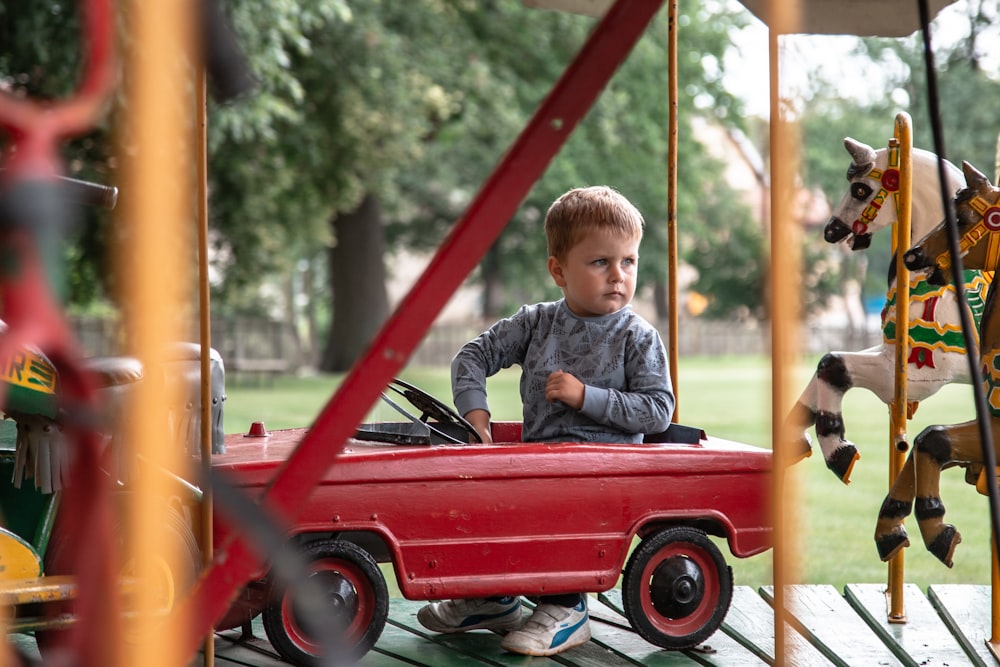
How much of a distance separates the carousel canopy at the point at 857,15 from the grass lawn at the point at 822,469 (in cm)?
98

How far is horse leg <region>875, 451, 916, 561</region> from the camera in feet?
9.45

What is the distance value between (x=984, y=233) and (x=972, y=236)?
3 centimetres

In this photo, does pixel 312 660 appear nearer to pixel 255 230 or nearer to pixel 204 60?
pixel 204 60

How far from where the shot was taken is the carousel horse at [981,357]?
2760 mm

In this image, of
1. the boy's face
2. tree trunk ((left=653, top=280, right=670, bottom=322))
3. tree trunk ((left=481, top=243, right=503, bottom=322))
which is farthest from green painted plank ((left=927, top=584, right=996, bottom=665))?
tree trunk ((left=653, top=280, right=670, bottom=322))

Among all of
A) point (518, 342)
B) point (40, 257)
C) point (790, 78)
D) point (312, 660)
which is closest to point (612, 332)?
point (518, 342)

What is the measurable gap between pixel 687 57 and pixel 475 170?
174 inches

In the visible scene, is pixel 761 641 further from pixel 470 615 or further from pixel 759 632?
pixel 470 615

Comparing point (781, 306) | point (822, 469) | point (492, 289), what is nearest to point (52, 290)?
point (781, 306)

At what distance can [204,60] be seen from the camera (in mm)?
1177

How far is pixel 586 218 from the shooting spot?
3115 mm

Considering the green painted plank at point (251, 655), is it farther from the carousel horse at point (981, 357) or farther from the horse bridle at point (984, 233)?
the horse bridle at point (984, 233)

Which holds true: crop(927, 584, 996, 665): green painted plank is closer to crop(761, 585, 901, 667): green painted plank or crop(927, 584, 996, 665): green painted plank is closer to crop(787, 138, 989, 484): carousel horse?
crop(761, 585, 901, 667): green painted plank

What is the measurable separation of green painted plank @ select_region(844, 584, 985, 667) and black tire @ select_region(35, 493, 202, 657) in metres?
1.67
